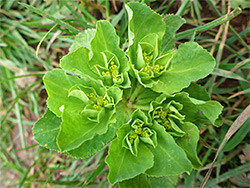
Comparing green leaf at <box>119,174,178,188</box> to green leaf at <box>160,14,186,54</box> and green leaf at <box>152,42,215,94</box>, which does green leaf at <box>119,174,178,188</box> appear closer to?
green leaf at <box>152,42,215,94</box>

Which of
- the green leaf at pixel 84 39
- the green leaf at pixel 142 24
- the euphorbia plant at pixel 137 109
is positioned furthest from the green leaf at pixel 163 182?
the green leaf at pixel 84 39

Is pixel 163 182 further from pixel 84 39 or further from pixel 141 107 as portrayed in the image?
pixel 84 39

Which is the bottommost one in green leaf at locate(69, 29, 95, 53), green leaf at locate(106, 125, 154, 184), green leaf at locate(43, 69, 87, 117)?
green leaf at locate(106, 125, 154, 184)

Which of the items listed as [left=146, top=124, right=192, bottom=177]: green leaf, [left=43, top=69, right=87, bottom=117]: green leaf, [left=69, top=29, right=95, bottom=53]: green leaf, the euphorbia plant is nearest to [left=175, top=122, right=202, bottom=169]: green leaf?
the euphorbia plant

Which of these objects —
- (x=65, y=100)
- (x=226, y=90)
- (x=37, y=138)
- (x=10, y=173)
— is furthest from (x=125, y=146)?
(x=10, y=173)

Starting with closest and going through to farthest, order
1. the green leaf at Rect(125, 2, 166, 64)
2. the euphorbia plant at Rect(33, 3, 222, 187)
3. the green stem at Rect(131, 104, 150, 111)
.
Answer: the euphorbia plant at Rect(33, 3, 222, 187)
the green leaf at Rect(125, 2, 166, 64)
the green stem at Rect(131, 104, 150, 111)

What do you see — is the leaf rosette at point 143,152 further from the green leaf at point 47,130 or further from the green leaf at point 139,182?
the green leaf at point 47,130
